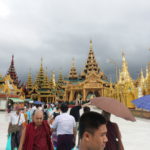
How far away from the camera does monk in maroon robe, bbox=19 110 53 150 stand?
8.55 ft

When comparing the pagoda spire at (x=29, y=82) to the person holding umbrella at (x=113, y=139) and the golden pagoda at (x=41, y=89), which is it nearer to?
the golden pagoda at (x=41, y=89)

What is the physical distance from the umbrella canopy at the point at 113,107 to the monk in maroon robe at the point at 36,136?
86cm

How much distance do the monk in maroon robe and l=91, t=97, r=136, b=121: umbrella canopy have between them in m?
0.86

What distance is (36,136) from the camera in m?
2.72

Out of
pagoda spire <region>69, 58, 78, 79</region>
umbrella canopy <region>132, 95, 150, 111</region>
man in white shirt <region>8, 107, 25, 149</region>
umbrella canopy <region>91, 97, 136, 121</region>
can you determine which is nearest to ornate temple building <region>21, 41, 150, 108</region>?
pagoda spire <region>69, 58, 78, 79</region>

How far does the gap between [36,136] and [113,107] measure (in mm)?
1170

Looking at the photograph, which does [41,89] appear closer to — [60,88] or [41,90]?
[41,90]

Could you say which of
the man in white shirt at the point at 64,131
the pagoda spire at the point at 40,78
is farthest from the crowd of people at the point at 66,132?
the pagoda spire at the point at 40,78

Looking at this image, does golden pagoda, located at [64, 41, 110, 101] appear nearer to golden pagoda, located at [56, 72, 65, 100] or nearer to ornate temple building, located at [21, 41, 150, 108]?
ornate temple building, located at [21, 41, 150, 108]

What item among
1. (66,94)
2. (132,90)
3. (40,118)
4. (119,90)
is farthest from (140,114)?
(66,94)

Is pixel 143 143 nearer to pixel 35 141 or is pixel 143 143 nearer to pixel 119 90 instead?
pixel 35 141

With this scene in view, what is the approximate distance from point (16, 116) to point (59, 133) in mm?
1468

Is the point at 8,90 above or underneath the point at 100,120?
above

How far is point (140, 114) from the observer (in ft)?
55.6
